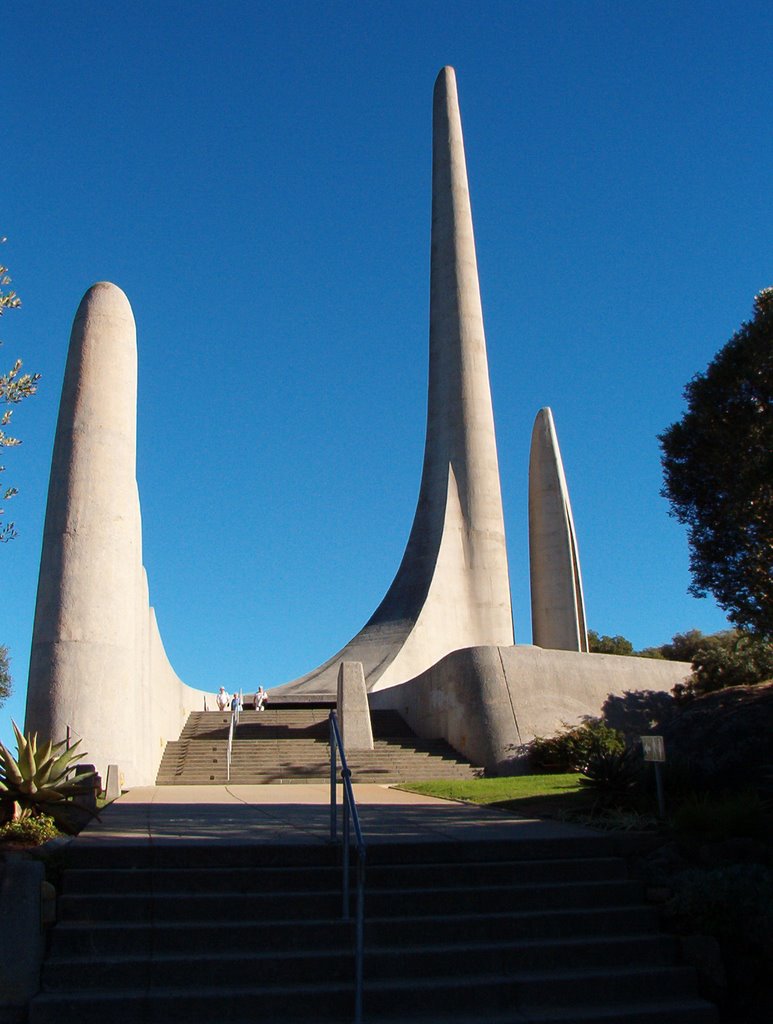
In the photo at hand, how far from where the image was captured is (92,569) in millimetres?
11500

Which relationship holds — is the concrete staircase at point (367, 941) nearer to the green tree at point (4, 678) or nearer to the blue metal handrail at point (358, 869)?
the blue metal handrail at point (358, 869)

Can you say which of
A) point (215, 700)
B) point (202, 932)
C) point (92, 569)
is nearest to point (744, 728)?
point (202, 932)

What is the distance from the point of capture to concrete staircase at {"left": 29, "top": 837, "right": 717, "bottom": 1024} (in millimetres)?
4922

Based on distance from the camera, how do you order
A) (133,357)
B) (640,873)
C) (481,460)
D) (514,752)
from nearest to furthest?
(640,873), (133,357), (514,752), (481,460)

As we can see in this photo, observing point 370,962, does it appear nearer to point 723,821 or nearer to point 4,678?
point 723,821

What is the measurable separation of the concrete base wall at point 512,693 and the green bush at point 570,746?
0.38m

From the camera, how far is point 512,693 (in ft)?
54.4

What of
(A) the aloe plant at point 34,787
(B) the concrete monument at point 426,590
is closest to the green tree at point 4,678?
(B) the concrete monument at point 426,590

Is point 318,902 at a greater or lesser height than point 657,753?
lesser

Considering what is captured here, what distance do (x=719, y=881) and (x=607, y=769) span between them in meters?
2.67

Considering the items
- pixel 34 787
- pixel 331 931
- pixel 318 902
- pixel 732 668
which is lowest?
pixel 331 931

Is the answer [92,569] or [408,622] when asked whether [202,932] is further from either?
[408,622]

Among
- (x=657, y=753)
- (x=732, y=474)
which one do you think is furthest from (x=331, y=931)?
(x=732, y=474)

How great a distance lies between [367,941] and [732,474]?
8982mm
